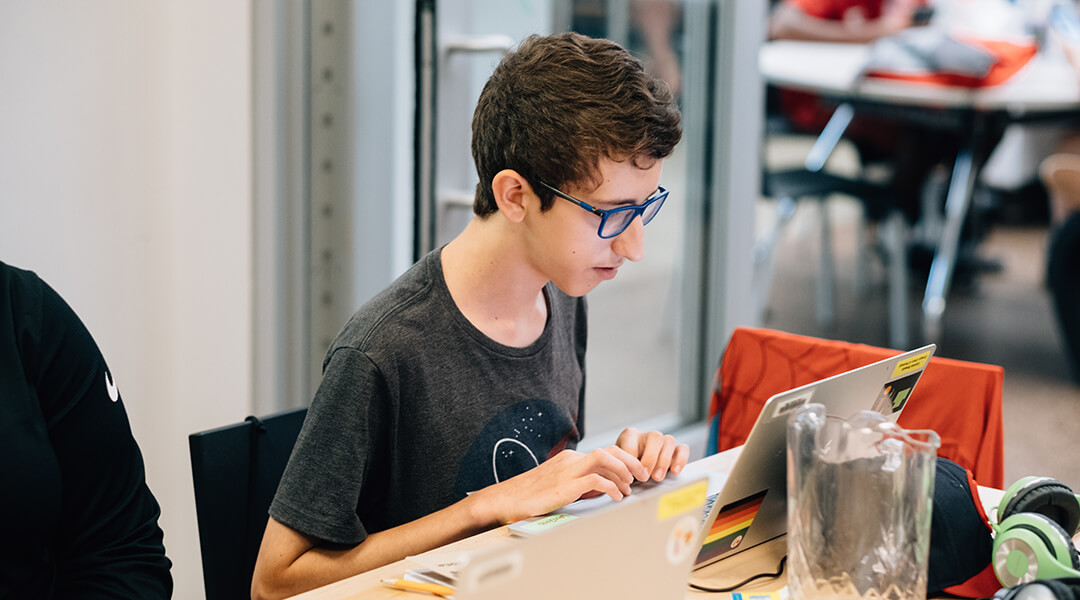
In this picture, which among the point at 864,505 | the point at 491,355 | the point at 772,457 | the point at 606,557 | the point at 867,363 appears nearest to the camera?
the point at 606,557

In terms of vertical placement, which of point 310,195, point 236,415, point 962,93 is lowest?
point 236,415

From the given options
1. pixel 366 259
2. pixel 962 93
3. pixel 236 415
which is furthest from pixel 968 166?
pixel 236 415

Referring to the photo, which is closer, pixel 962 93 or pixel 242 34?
pixel 242 34

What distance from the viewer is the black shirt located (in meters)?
1.01

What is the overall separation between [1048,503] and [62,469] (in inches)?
40.6

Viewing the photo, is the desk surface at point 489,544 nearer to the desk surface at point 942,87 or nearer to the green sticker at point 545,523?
the green sticker at point 545,523

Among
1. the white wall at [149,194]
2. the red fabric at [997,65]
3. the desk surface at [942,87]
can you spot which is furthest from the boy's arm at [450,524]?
the red fabric at [997,65]

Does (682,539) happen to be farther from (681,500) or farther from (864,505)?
(864,505)

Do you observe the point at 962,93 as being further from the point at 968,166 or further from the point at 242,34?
the point at 242,34

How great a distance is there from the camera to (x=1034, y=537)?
0.97 meters

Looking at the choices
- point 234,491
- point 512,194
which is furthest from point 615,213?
point 234,491

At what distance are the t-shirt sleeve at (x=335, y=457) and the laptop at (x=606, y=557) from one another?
383 mm

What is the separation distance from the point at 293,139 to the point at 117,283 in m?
0.44

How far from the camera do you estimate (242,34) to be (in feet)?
6.45
